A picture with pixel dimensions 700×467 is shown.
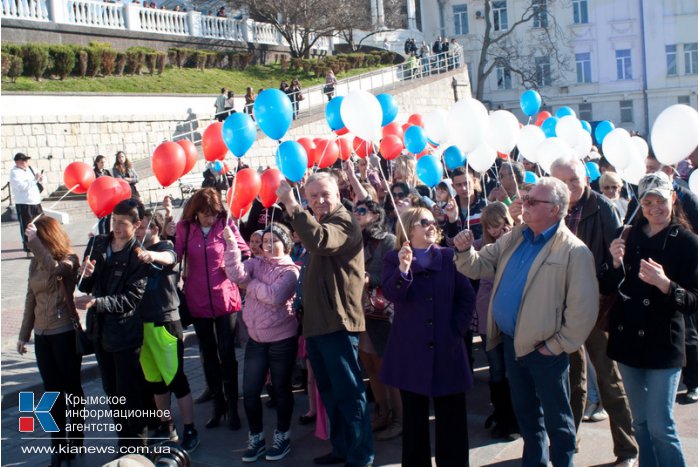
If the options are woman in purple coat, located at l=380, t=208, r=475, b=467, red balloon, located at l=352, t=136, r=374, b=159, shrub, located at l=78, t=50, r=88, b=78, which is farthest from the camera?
shrub, located at l=78, t=50, r=88, b=78

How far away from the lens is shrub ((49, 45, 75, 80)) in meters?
22.6

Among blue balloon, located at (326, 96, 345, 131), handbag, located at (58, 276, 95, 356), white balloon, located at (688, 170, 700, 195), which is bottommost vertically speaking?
handbag, located at (58, 276, 95, 356)

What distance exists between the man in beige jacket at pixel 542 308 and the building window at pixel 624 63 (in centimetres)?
4372

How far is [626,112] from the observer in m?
44.9

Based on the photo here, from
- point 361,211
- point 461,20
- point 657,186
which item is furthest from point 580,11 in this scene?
point 657,186

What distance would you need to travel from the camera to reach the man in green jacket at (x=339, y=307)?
4.78 meters

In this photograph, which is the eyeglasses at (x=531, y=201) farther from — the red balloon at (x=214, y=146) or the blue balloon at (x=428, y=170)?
the blue balloon at (x=428, y=170)

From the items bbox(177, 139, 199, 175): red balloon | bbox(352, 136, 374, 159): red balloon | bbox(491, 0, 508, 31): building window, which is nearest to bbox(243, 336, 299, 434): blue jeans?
bbox(177, 139, 199, 175): red balloon

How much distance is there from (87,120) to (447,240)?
17.2m

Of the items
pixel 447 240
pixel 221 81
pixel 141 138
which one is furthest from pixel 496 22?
pixel 447 240

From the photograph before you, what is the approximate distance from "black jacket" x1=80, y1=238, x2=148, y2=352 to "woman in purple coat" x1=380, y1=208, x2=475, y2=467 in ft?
5.65

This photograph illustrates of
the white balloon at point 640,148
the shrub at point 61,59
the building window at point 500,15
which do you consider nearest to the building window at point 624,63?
the building window at point 500,15

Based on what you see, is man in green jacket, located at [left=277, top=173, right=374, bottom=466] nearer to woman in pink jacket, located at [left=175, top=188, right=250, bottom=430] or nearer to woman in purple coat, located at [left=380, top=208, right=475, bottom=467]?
woman in purple coat, located at [left=380, top=208, right=475, bottom=467]

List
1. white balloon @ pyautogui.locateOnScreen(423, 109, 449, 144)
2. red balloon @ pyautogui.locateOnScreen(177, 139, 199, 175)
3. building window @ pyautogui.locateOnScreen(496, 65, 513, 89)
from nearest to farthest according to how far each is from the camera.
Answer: red balloon @ pyautogui.locateOnScreen(177, 139, 199, 175) → white balloon @ pyautogui.locateOnScreen(423, 109, 449, 144) → building window @ pyautogui.locateOnScreen(496, 65, 513, 89)
